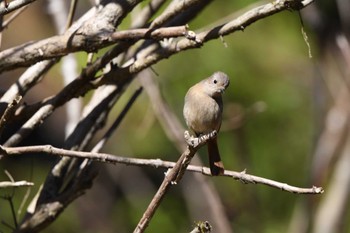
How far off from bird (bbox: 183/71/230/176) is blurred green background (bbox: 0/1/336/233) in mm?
2084

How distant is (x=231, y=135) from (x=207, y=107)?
8.10ft

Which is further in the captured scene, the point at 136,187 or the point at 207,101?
the point at 136,187

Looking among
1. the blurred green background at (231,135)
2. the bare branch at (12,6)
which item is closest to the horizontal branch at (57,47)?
the bare branch at (12,6)

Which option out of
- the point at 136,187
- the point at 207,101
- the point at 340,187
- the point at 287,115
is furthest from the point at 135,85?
the point at 207,101

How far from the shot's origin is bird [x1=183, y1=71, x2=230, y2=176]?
2615 millimetres

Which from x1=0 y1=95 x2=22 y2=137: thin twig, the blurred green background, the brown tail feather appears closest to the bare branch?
x1=0 y1=95 x2=22 y2=137: thin twig

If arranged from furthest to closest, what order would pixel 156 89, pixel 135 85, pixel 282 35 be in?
1. pixel 282 35
2. pixel 135 85
3. pixel 156 89

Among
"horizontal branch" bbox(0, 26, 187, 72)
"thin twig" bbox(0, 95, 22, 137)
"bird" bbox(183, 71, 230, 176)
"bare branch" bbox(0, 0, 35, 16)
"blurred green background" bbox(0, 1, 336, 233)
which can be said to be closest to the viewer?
"thin twig" bbox(0, 95, 22, 137)

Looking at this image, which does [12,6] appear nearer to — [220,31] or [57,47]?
[57,47]

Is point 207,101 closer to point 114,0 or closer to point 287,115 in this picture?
point 114,0

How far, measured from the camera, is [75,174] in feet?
8.45

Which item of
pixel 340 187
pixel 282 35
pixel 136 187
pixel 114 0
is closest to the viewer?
pixel 114 0

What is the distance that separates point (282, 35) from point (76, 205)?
186cm

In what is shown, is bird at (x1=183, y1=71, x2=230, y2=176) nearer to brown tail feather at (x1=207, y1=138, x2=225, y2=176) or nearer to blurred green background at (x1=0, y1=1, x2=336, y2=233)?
A: brown tail feather at (x1=207, y1=138, x2=225, y2=176)
